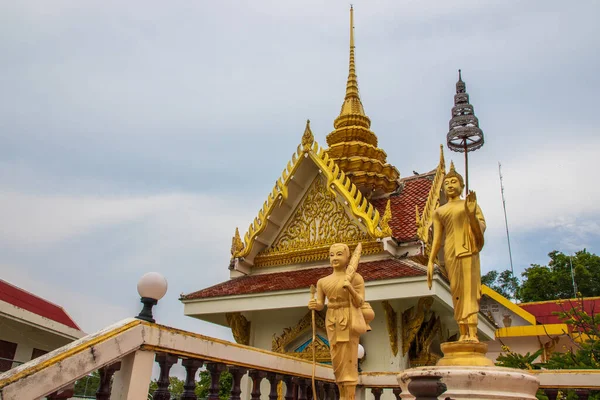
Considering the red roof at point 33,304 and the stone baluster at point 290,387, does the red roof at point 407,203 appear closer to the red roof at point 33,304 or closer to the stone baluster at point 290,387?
the stone baluster at point 290,387

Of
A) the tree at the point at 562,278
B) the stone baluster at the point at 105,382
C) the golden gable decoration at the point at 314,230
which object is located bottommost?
the stone baluster at the point at 105,382

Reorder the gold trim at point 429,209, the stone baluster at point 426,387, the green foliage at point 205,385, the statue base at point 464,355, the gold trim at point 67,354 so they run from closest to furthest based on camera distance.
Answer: the gold trim at point 67,354
the stone baluster at point 426,387
the statue base at point 464,355
the gold trim at point 429,209
the green foliage at point 205,385

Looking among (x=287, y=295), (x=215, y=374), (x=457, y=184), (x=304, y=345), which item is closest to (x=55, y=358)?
(x=215, y=374)

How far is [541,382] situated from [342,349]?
71.6 inches

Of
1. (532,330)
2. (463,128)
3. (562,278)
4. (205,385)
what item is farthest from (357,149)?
(562,278)

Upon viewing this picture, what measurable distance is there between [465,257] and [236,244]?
6.07 m

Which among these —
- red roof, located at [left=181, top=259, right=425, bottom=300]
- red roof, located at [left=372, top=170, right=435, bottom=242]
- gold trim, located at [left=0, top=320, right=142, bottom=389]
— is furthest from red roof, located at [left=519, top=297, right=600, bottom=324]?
gold trim, located at [left=0, top=320, right=142, bottom=389]

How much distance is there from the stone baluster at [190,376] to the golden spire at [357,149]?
8115 mm

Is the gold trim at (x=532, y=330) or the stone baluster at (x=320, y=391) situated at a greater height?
the gold trim at (x=532, y=330)

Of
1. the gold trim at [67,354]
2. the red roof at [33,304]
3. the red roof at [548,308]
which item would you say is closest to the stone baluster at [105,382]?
the gold trim at [67,354]

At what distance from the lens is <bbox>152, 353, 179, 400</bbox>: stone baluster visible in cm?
330

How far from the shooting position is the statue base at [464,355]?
14.6 feet

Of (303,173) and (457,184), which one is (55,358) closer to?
(457,184)

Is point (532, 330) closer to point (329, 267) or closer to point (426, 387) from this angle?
point (329, 267)
